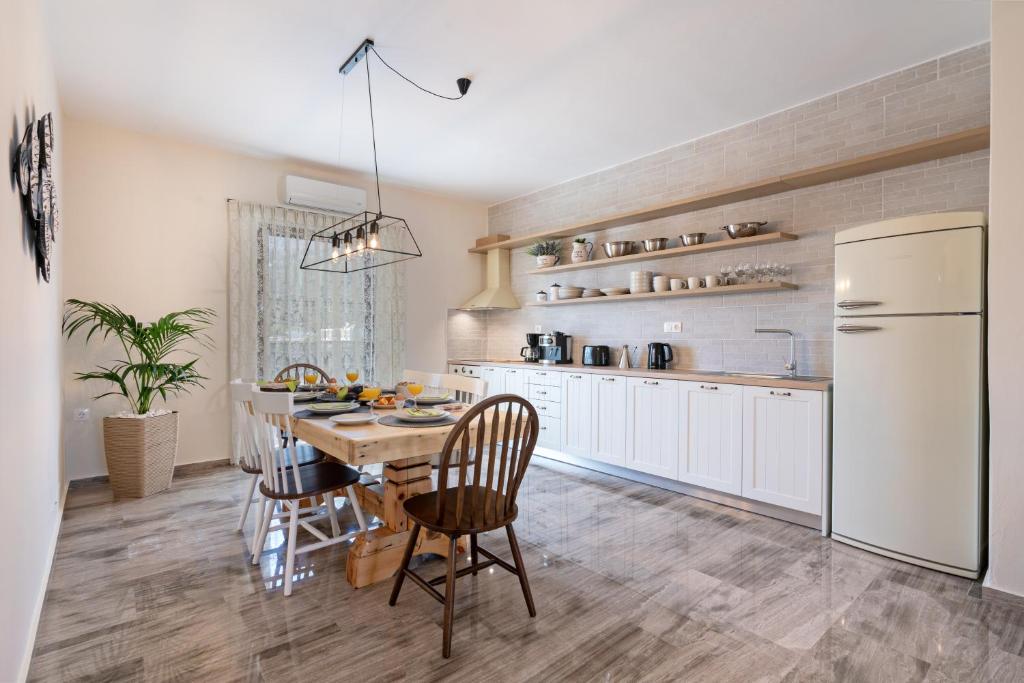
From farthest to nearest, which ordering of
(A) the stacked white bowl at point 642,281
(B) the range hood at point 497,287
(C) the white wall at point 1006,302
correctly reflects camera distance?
1. (B) the range hood at point 497,287
2. (A) the stacked white bowl at point 642,281
3. (C) the white wall at point 1006,302

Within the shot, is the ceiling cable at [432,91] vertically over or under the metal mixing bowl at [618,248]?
over

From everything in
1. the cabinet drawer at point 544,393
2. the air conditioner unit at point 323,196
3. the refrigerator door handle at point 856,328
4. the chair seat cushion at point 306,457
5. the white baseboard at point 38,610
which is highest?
the air conditioner unit at point 323,196

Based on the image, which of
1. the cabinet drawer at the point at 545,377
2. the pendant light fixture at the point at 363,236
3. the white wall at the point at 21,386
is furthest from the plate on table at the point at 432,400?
the cabinet drawer at the point at 545,377

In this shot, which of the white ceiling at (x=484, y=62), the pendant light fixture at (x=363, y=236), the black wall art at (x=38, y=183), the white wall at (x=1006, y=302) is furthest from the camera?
the pendant light fixture at (x=363, y=236)

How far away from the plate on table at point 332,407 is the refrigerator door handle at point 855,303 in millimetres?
2763

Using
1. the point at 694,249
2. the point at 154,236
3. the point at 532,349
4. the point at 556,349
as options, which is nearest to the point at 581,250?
the point at 556,349

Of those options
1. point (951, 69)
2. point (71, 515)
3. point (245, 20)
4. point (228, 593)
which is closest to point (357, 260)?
point (245, 20)

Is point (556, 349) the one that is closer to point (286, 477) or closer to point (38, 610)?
point (286, 477)

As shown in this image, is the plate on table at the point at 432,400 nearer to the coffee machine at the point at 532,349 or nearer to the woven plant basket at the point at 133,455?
the woven plant basket at the point at 133,455

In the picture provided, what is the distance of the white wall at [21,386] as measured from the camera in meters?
1.55

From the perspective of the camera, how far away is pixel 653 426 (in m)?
3.96

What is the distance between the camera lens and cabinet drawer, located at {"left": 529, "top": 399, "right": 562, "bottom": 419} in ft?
15.5

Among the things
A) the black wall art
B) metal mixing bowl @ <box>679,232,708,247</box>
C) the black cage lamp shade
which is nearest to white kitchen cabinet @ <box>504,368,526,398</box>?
the black cage lamp shade

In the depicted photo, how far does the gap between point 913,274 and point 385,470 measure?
2.88 m
